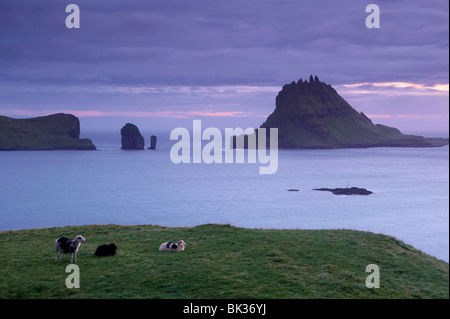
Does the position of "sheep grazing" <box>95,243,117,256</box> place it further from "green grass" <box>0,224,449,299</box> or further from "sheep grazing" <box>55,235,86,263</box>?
"sheep grazing" <box>55,235,86,263</box>

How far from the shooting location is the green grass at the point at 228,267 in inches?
674

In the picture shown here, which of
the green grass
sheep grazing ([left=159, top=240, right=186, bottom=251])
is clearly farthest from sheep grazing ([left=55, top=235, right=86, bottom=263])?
sheep grazing ([left=159, top=240, right=186, bottom=251])

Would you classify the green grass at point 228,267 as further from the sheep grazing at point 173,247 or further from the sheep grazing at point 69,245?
the sheep grazing at point 69,245

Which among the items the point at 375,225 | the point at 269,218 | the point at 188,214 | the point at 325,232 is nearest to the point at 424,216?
the point at 375,225

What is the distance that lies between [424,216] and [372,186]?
5441 cm

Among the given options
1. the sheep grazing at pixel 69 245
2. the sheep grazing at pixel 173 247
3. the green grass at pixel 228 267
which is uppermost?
the sheep grazing at pixel 69 245

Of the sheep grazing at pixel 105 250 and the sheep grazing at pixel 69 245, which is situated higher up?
the sheep grazing at pixel 69 245

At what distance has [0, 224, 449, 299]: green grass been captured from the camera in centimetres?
1711

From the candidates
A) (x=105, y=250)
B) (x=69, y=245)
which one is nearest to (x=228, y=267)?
(x=105, y=250)

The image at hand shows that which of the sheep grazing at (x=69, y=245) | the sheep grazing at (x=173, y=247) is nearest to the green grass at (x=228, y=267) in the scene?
the sheep grazing at (x=173, y=247)

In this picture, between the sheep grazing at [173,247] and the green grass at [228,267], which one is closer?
the green grass at [228,267]

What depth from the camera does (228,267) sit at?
19.5 meters
